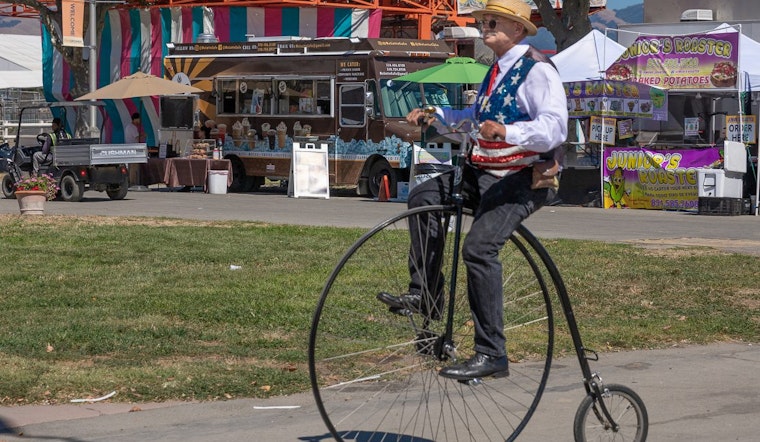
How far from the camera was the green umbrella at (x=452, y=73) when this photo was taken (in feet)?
80.8

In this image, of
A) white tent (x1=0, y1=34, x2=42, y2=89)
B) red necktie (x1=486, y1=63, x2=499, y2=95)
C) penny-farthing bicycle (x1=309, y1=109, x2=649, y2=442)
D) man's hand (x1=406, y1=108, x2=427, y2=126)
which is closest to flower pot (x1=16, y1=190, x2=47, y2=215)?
penny-farthing bicycle (x1=309, y1=109, x2=649, y2=442)

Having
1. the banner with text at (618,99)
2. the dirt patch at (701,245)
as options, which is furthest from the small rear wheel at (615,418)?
the banner with text at (618,99)

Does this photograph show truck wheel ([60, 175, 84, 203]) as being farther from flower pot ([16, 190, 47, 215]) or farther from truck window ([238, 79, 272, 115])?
truck window ([238, 79, 272, 115])

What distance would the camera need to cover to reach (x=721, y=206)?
22.3 metres

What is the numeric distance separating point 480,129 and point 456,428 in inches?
66.9

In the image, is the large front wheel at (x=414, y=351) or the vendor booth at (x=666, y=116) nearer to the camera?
the large front wheel at (x=414, y=351)

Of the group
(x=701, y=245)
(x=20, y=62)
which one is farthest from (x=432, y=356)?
(x=20, y=62)

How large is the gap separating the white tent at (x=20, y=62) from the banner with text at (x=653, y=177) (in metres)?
34.5

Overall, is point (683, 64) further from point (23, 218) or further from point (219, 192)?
point (23, 218)

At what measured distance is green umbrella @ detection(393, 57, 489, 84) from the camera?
24625 millimetres

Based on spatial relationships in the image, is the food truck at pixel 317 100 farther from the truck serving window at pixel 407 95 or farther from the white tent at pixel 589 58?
the white tent at pixel 589 58

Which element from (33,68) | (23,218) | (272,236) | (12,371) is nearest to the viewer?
(12,371)

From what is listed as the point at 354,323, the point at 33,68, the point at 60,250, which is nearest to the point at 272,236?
the point at 60,250

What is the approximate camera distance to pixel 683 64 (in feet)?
78.4
